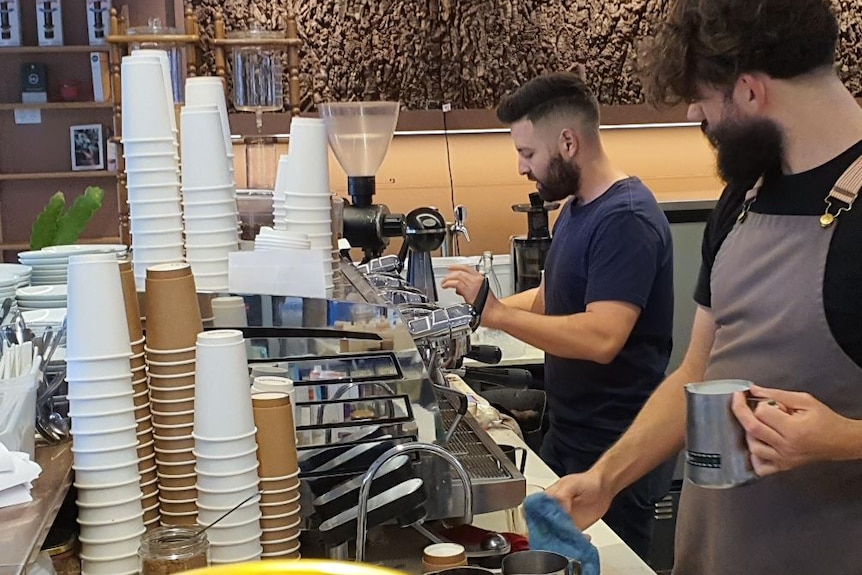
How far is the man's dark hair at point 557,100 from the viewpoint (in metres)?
2.88

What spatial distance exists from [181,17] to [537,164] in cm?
278

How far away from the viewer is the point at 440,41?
511 cm

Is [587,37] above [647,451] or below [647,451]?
above

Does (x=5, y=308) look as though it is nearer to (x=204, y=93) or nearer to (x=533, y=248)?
(x=204, y=93)

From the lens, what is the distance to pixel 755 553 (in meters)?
1.68

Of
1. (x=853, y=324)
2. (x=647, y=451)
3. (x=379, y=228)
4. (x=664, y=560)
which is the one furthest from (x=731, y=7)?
(x=664, y=560)

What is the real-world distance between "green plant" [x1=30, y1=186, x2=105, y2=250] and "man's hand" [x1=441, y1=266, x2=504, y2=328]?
91cm

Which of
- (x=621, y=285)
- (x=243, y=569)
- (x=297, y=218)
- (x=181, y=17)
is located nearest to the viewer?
(x=243, y=569)

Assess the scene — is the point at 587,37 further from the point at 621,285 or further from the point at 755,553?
the point at 755,553

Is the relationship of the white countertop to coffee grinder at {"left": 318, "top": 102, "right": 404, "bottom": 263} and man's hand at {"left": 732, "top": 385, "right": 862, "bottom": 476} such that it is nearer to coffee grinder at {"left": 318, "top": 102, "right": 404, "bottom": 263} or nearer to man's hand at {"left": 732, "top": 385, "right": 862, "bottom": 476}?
man's hand at {"left": 732, "top": 385, "right": 862, "bottom": 476}

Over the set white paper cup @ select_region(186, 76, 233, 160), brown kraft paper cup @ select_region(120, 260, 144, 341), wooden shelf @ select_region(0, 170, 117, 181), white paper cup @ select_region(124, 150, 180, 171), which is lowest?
brown kraft paper cup @ select_region(120, 260, 144, 341)

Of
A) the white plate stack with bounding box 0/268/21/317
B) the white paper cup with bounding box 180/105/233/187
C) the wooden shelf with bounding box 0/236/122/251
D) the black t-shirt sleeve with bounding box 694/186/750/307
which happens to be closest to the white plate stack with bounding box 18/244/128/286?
the white plate stack with bounding box 0/268/21/317

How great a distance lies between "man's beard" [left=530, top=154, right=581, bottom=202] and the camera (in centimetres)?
279

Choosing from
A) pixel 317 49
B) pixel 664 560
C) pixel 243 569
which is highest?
pixel 317 49
